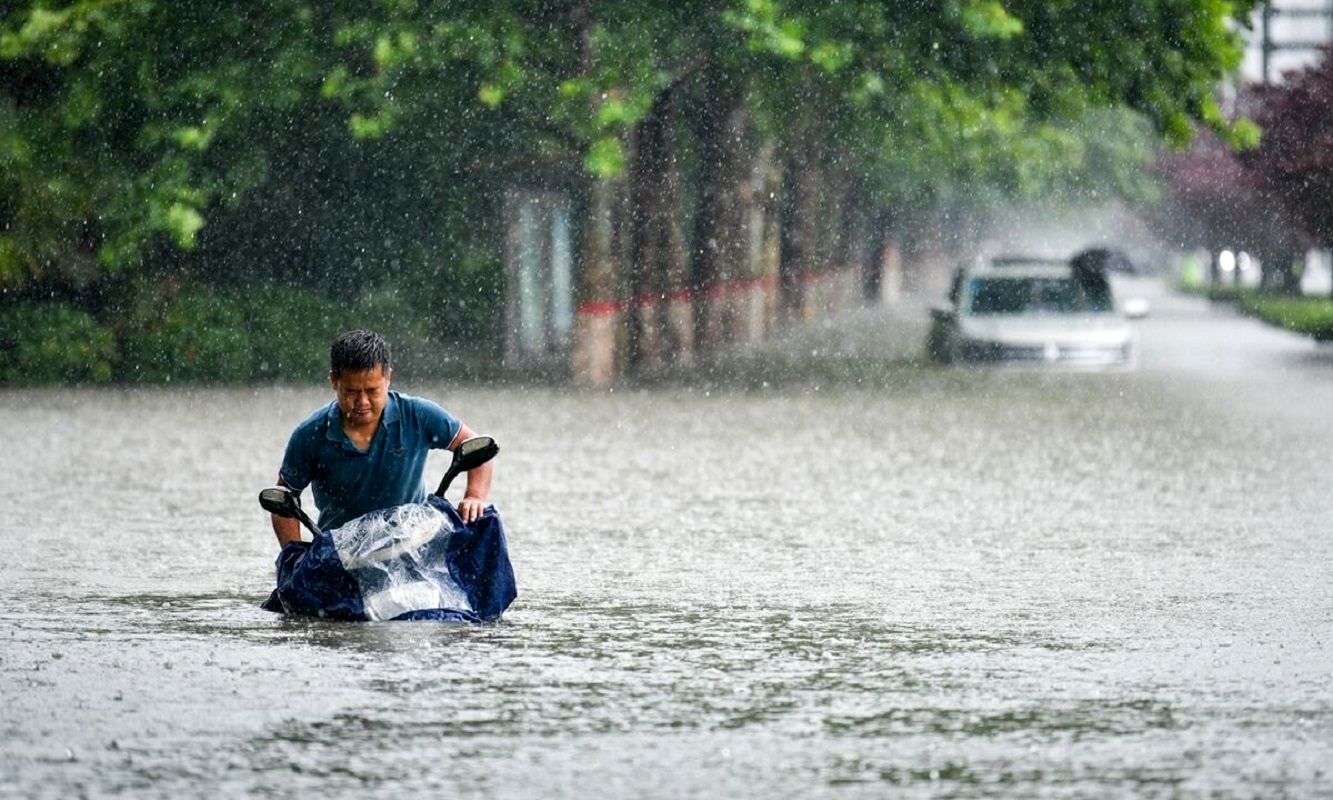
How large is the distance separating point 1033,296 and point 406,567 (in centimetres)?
2238

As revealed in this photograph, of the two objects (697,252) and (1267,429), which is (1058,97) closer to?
(1267,429)

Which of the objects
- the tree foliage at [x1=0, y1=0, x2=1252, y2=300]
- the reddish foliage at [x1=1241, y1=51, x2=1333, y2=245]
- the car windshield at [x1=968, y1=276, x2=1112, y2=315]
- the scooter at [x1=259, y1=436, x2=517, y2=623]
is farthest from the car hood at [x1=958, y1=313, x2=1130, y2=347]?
the scooter at [x1=259, y1=436, x2=517, y2=623]

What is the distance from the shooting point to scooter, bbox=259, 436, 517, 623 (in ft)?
30.2

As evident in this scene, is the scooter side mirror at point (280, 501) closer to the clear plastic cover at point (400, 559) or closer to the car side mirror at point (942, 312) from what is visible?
the clear plastic cover at point (400, 559)

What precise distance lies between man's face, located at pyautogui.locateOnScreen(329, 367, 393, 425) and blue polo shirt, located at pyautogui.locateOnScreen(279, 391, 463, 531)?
4.3 inches

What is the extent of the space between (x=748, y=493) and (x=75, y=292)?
16.1 m

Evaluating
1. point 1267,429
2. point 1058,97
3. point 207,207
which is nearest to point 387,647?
point 1267,429

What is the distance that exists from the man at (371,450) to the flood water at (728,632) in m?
0.49

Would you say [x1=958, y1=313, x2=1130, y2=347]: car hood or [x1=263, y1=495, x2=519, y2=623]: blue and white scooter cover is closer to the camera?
[x1=263, y1=495, x2=519, y2=623]: blue and white scooter cover

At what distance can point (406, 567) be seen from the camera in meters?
9.31

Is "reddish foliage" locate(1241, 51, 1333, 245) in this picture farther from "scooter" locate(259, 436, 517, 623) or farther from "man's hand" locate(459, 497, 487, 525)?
"man's hand" locate(459, 497, 487, 525)

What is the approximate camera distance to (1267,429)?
20.8 m

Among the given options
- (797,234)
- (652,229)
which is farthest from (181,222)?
(797,234)

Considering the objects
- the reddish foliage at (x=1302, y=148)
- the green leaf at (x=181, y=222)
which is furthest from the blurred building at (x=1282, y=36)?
the green leaf at (x=181, y=222)
